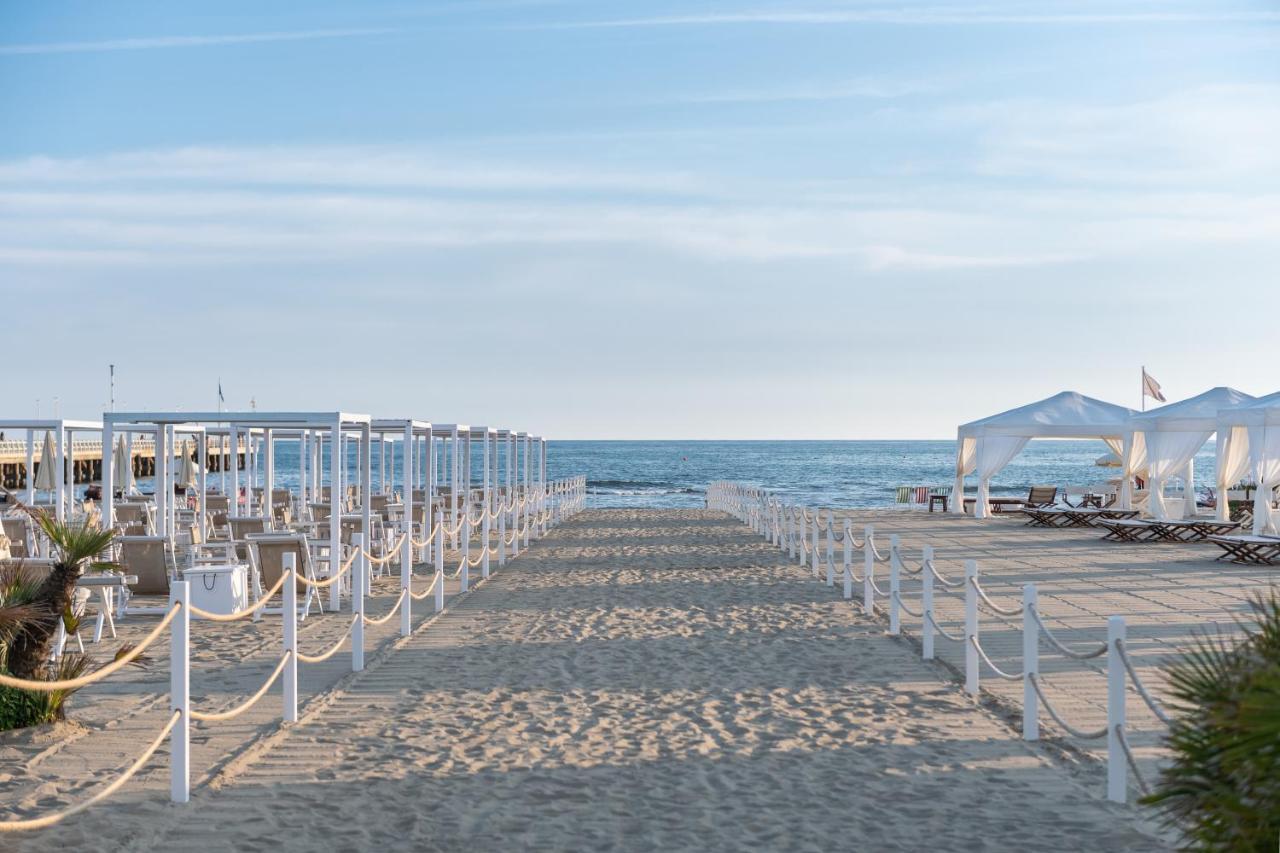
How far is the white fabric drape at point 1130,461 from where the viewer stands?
82.3 feet

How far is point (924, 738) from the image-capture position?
6.54 meters

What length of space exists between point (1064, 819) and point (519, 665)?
4646 millimetres

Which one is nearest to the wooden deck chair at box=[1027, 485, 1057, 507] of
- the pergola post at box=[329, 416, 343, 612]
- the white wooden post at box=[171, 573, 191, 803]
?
the pergola post at box=[329, 416, 343, 612]

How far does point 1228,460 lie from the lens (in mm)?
21547

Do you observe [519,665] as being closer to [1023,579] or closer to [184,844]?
[184,844]

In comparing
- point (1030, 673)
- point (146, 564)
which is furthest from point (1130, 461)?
point (146, 564)

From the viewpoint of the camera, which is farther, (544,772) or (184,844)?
(544,772)

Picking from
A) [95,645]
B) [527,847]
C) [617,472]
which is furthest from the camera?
[617,472]

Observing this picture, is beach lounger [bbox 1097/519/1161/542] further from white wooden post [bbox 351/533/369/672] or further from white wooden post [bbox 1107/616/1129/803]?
white wooden post [bbox 1107/616/1129/803]

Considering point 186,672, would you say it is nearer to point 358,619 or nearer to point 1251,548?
point 358,619

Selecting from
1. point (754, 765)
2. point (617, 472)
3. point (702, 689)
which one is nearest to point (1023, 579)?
point (702, 689)

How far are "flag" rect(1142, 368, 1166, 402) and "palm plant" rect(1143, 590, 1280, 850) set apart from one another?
93.4 ft

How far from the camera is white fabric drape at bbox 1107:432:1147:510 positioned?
25.1 metres

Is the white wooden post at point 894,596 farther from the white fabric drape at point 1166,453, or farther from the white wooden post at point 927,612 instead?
the white fabric drape at point 1166,453
